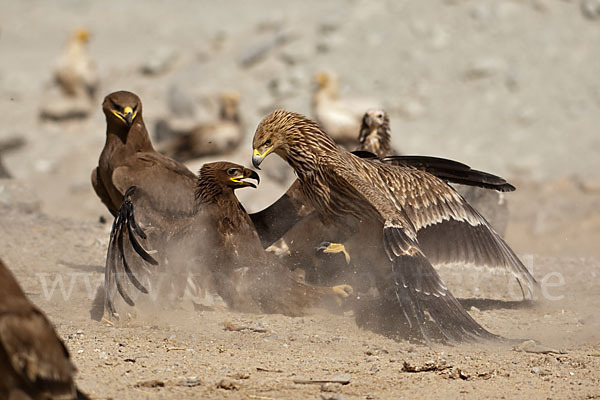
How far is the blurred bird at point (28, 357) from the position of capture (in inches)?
123

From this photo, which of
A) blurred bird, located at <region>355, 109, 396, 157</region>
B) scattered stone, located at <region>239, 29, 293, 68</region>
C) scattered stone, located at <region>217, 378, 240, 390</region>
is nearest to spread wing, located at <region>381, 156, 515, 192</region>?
blurred bird, located at <region>355, 109, 396, 157</region>

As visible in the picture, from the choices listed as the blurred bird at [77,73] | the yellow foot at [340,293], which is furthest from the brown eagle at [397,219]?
the blurred bird at [77,73]

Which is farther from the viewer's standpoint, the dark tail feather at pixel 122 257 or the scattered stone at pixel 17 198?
the scattered stone at pixel 17 198

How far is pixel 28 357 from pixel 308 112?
12.7 m

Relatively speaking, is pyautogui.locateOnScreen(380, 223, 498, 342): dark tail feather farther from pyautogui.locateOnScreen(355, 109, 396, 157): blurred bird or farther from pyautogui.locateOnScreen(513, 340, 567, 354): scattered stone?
pyautogui.locateOnScreen(355, 109, 396, 157): blurred bird

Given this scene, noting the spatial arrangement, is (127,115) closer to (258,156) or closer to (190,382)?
(258,156)

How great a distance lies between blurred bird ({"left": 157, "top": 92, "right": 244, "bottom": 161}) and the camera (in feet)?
43.8

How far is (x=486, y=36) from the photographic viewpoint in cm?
1697

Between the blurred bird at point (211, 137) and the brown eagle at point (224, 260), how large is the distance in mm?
6996

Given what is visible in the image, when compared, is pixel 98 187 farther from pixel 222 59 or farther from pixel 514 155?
pixel 222 59

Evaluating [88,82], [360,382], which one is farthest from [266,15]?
[360,382]

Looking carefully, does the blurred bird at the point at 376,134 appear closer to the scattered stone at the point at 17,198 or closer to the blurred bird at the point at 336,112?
the scattered stone at the point at 17,198

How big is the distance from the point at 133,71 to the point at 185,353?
14.7 metres

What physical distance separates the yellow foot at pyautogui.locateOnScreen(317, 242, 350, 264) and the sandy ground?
1.46 ft
